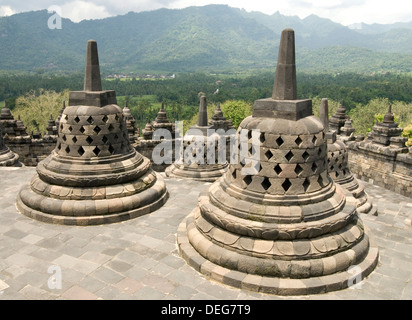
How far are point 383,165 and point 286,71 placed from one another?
15575mm

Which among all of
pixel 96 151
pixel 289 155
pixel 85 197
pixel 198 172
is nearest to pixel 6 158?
pixel 198 172

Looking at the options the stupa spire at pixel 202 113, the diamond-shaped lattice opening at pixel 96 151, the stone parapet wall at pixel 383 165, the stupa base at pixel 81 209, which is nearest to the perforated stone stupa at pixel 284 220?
the stupa base at pixel 81 209

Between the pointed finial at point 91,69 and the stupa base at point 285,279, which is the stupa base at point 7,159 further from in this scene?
the stupa base at point 285,279

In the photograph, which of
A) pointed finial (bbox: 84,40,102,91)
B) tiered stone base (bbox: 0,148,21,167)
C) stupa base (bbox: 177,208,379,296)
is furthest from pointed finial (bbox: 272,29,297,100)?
tiered stone base (bbox: 0,148,21,167)

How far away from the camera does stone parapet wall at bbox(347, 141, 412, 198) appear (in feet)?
57.3

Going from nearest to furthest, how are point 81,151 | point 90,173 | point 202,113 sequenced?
point 90,173, point 81,151, point 202,113

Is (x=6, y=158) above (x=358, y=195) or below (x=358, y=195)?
above

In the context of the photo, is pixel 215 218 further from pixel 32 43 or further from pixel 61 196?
pixel 32 43

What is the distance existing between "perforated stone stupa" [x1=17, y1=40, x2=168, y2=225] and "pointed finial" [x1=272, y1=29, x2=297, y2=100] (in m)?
4.11

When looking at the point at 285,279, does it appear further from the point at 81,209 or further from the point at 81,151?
the point at 81,151

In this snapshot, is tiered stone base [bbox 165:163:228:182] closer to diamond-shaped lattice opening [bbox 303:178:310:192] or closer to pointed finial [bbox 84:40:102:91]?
pointed finial [bbox 84:40:102:91]

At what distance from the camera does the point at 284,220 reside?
527cm

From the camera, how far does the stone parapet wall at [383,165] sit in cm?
A: 1747
